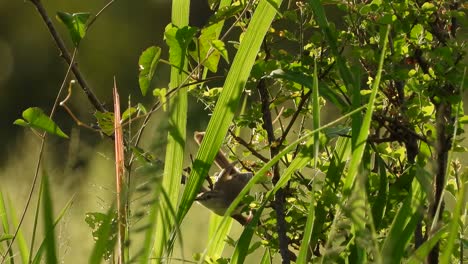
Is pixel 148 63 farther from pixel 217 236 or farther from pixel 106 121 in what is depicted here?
pixel 217 236

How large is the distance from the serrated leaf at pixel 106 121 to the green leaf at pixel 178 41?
0.09 metres

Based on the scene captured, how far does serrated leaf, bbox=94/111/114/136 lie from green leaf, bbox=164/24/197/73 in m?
0.09

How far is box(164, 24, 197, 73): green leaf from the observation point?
0.99 m

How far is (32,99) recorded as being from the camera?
152 inches

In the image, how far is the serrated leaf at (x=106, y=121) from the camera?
101 cm

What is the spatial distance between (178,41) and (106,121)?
0.12 m

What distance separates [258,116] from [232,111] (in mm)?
175

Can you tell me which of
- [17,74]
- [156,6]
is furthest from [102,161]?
[156,6]

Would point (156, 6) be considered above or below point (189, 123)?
above

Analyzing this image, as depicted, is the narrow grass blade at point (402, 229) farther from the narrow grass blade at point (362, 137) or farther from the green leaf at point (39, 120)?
the green leaf at point (39, 120)

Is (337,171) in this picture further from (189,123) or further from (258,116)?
(189,123)

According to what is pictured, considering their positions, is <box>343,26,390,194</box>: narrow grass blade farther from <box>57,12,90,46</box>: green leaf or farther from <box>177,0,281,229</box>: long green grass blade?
<box>57,12,90,46</box>: green leaf

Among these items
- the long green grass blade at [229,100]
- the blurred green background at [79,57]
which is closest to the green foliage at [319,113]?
the long green grass blade at [229,100]

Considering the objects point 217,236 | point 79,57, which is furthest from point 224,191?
point 79,57
